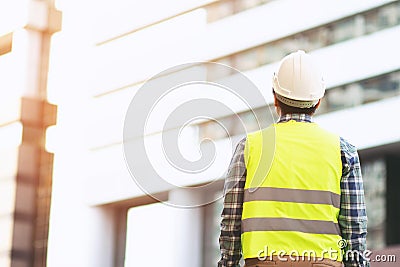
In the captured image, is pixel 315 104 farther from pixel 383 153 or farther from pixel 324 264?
pixel 383 153

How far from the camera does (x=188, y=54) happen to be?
129ft

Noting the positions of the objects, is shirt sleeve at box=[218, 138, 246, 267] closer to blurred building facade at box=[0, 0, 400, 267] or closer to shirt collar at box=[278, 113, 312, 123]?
shirt collar at box=[278, 113, 312, 123]

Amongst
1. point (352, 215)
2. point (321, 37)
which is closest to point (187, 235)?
point (321, 37)

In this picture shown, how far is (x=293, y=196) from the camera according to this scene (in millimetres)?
3016

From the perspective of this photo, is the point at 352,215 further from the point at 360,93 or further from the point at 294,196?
the point at 360,93

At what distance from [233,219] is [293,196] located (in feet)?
0.71

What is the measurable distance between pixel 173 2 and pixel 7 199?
19530 mm

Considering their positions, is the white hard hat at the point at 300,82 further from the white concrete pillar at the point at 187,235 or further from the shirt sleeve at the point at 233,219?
the white concrete pillar at the point at 187,235

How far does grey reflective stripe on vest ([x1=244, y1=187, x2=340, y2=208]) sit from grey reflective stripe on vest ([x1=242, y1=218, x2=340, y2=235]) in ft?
0.22

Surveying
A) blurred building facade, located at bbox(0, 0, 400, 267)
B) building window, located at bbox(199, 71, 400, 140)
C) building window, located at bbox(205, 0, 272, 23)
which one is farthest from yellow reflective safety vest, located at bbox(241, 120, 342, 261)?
building window, located at bbox(205, 0, 272, 23)

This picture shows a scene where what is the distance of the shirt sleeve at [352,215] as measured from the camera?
3021 mm

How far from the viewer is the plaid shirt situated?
3.03 m

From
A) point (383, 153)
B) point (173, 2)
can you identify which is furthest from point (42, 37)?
point (383, 153)

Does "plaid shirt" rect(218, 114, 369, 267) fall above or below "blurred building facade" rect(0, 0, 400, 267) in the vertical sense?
below
